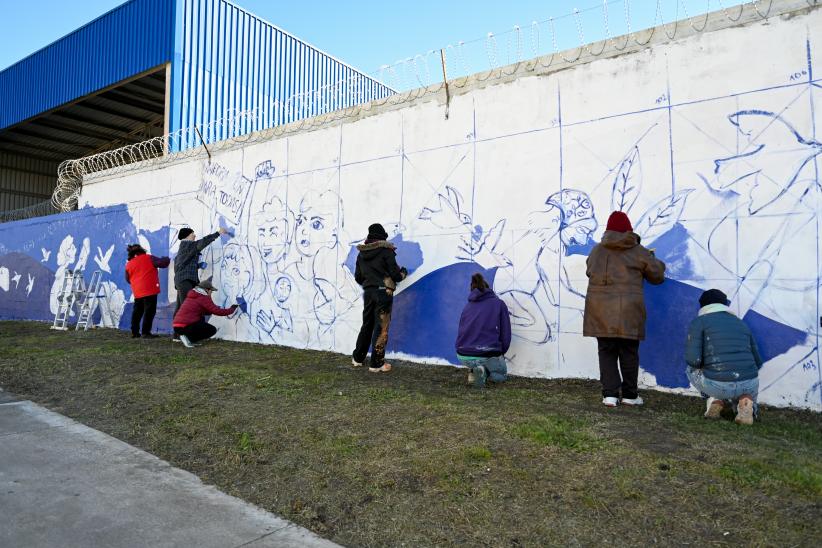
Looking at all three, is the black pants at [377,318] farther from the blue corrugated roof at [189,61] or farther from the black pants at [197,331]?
the blue corrugated roof at [189,61]

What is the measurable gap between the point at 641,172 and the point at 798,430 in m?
2.22

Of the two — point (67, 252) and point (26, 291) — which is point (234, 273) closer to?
point (67, 252)

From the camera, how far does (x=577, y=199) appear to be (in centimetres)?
486

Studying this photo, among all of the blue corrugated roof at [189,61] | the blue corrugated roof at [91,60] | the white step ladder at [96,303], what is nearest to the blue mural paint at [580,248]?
the white step ladder at [96,303]

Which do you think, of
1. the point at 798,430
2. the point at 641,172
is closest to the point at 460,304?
the point at 641,172

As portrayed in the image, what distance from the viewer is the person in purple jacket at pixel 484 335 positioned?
470 centimetres

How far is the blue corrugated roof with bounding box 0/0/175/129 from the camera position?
13.5 m

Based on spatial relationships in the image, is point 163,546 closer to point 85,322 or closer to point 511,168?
point 511,168

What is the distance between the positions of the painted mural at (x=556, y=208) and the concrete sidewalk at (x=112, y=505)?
3.09m

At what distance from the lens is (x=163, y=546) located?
7.49 feet

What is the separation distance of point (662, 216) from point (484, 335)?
174cm

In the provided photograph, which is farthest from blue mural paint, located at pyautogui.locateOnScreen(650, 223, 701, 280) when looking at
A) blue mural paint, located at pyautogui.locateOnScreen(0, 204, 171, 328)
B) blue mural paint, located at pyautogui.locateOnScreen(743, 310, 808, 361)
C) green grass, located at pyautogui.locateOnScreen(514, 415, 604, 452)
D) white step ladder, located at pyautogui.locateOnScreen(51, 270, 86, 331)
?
white step ladder, located at pyautogui.locateOnScreen(51, 270, 86, 331)

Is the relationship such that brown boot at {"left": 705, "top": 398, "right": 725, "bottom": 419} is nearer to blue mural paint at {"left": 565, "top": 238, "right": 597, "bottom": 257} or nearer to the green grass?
the green grass

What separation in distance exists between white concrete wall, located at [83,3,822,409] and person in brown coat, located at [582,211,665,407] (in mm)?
496
